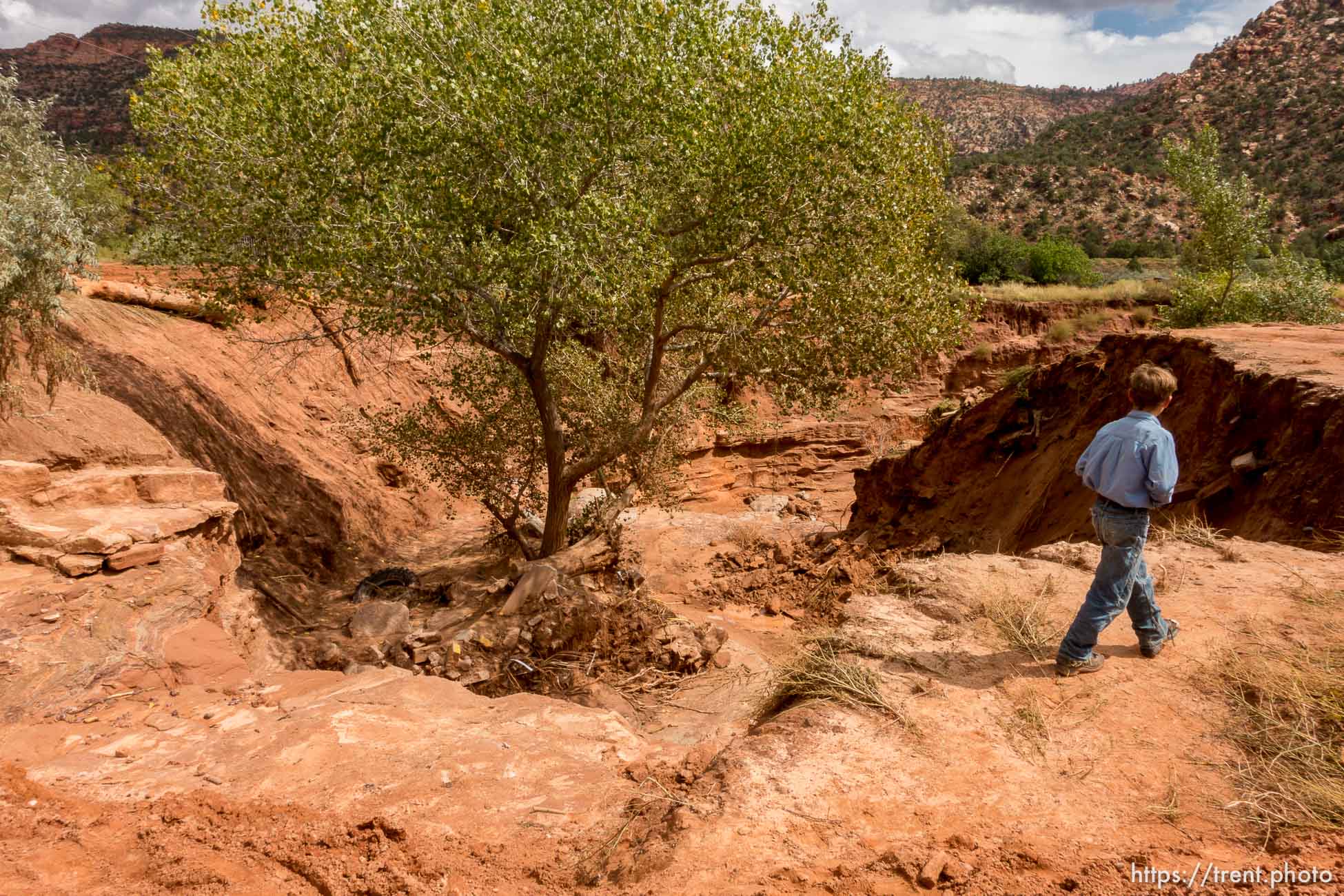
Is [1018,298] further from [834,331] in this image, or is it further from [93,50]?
[93,50]

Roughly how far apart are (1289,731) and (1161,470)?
4.29ft

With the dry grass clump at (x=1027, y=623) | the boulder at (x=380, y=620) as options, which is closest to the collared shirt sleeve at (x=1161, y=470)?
the dry grass clump at (x=1027, y=623)

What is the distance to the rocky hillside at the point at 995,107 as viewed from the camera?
70.5m

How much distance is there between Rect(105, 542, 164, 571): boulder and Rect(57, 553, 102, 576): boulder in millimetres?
94

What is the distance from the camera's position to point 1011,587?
5.87m

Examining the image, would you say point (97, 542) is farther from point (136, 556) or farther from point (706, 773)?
point (706, 773)

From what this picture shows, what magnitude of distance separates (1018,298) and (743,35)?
18902 millimetres

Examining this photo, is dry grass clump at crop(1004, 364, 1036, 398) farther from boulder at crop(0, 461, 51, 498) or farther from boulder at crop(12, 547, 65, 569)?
boulder at crop(0, 461, 51, 498)

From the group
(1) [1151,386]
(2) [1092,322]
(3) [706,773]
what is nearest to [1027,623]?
(1) [1151,386]

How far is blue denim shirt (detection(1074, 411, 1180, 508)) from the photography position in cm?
408

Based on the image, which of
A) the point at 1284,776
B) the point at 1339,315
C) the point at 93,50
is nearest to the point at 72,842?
the point at 1284,776

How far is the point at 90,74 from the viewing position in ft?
178

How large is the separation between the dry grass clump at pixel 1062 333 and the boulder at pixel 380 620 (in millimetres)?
20466

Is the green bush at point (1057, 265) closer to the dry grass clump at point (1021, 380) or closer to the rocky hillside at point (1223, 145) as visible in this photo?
the rocky hillside at point (1223, 145)
